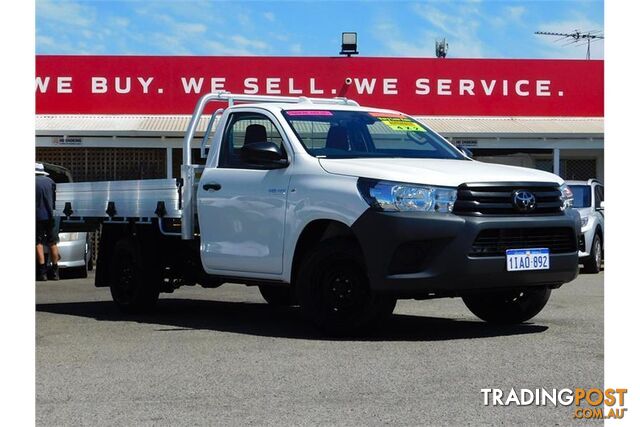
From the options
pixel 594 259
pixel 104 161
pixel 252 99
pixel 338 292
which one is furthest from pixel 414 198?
pixel 104 161

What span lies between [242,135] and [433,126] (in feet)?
53.6

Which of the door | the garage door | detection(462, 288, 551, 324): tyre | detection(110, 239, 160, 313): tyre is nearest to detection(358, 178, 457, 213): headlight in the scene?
the door

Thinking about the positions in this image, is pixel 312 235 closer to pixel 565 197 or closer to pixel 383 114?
pixel 383 114

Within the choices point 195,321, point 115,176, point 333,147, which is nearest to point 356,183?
point 333,147

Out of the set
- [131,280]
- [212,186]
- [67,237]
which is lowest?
[131,280]

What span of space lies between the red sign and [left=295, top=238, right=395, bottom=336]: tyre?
18.2 metres

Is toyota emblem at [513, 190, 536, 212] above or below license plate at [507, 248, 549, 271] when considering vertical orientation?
above

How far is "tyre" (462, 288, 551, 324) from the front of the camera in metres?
9.98

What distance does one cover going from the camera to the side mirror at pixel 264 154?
9.65m

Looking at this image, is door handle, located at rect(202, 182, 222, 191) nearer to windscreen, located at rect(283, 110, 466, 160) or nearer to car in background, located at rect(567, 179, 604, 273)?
windscreen, located at rect(283, 110, 466, 160)

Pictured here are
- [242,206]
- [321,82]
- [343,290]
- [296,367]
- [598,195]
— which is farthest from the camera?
[321,82]

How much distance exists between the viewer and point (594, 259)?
18.7m

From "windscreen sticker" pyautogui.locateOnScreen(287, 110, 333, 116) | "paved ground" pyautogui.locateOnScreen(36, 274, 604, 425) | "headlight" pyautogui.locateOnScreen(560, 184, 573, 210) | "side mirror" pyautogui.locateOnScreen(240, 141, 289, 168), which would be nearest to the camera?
"paved ground" pyautogui.locateOnScreen(36, 274, 604, 425)

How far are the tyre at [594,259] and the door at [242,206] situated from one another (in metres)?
9.57
